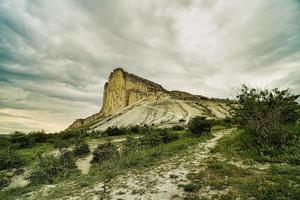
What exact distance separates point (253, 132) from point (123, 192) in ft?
31.1

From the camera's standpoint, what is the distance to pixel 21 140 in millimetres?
29625

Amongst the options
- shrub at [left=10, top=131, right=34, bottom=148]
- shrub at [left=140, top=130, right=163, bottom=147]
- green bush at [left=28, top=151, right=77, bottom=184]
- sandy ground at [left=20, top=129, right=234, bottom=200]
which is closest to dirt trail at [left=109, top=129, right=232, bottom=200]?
sandy ground at [left=20, top=129, right=234, bottom=200]

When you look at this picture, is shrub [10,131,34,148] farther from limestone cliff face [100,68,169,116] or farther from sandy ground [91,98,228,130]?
limestone cliff face [100,68,169,116]

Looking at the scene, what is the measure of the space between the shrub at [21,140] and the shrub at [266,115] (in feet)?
75.8

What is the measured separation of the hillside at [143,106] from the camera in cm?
6150

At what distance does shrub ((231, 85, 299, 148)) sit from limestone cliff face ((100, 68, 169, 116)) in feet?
262

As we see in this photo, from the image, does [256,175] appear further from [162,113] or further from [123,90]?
[123,90]

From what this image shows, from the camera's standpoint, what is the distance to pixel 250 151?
1227 centimetres

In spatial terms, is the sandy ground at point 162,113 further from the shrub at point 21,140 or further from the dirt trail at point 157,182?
the dirt trail at point 157,182

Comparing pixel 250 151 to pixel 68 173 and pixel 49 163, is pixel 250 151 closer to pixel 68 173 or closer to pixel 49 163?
pixel 68 173

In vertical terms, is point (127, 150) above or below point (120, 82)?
below

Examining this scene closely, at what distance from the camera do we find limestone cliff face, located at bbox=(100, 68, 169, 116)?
9925cm

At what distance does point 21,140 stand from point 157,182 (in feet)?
85.8

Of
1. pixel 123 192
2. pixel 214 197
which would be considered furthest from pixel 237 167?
pixel 123 192
